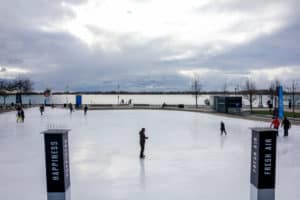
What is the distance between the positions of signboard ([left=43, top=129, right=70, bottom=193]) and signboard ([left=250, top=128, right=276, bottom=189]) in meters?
4.00

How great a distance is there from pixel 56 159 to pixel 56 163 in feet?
0.29

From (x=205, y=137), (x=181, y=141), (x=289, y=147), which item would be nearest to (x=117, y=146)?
(x=181, y=141)

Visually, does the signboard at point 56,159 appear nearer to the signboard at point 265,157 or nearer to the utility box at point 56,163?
the utility box at point 56,163

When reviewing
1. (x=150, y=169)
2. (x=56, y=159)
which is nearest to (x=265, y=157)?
(x=150, y=169)

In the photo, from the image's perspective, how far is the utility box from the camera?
193 inches

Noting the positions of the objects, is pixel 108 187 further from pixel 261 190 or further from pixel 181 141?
pixel 181 141

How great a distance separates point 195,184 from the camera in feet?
21.4

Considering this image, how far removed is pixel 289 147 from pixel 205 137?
4.01 m

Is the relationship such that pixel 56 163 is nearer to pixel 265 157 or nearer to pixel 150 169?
pixel 150 169

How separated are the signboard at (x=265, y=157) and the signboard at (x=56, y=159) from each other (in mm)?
4004

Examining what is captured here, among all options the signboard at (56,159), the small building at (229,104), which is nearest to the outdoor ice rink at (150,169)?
the signboard at (56,159)

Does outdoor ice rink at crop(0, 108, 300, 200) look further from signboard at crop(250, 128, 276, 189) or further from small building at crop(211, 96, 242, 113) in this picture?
small building at crop(211, 96, 242, 113)

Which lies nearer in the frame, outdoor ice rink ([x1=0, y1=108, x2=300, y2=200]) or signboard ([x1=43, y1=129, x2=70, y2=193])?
signboard ([x1=43, y1=129, x2=70, y2=193])

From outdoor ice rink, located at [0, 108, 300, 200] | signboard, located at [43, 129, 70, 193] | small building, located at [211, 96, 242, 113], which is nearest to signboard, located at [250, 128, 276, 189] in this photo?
outdoor ice rink, located at [0, 108, 300, 200]
